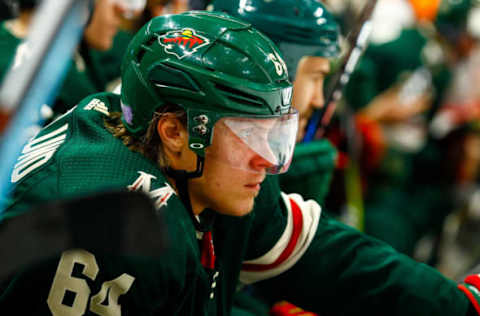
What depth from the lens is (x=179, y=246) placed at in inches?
44.1

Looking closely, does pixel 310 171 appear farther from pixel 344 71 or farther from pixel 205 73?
pixel 205 73

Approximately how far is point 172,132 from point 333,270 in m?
0.66

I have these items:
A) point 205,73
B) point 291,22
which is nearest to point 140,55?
point 205,73

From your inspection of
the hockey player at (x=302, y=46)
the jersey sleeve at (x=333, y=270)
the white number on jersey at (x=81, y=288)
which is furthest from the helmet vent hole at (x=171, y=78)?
the hockey player at (x=302, y=46)

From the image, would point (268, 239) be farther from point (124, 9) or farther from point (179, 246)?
point (124, 9)

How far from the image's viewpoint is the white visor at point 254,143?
123 centimetres

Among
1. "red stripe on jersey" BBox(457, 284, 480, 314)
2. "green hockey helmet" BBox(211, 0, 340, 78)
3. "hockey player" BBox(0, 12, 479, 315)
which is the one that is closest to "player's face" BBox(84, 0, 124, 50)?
"green hockey helmet" BBox(211, 0, 340, 78)

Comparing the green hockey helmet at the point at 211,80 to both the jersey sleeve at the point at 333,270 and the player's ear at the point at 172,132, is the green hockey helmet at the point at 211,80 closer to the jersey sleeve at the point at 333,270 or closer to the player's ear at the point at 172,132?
the player's ear at the point at 172,132

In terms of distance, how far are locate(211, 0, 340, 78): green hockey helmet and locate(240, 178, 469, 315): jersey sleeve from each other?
460mm

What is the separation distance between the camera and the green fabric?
1896 millimetres

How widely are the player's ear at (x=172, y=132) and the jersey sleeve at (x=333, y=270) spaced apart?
0.38 meters

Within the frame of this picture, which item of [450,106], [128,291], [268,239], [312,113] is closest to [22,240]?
[128,291]

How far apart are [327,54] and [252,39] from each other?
25.3 inches

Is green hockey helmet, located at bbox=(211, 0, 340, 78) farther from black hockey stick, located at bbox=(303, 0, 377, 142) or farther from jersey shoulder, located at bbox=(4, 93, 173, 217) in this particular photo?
jersey shoulder, located at bbox=(4, 93, 173, 217)
